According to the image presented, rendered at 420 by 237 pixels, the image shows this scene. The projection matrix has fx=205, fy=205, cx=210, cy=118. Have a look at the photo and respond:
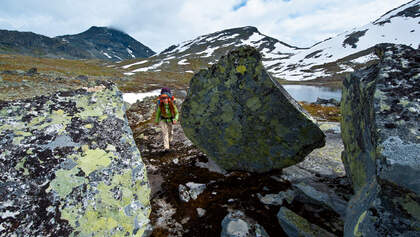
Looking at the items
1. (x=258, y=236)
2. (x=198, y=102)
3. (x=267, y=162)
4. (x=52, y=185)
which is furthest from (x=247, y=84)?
(x=52, y=185)

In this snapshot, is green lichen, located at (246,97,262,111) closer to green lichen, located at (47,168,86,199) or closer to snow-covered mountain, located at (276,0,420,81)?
green lichen, located at (47,168,86,199)

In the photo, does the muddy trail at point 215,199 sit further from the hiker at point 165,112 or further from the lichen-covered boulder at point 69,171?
the hiker at point 165,112

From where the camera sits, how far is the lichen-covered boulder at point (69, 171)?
3.02m

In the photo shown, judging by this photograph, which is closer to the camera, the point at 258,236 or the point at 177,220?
the point at 258,236

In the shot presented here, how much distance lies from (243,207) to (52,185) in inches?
159

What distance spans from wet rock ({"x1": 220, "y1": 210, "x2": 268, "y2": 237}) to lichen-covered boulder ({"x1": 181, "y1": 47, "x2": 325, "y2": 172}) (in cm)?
257

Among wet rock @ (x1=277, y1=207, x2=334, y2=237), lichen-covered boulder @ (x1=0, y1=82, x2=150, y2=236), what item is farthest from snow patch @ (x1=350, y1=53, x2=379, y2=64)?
lichen-covered boulder @ (x1=0, y1=82, x2=150, y2=236)

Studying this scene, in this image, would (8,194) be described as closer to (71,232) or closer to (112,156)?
(71,232)

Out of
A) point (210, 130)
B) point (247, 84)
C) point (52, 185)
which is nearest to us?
point (52, 185)

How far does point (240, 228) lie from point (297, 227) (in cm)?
111

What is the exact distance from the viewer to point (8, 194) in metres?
2.98

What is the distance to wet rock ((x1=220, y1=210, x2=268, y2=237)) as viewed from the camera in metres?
4.08

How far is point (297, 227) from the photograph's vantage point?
3996 millimetres

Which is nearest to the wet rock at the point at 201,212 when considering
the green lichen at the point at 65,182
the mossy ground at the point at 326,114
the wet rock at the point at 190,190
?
the wet rock at the point at 190,190
